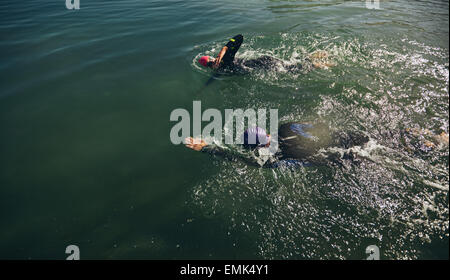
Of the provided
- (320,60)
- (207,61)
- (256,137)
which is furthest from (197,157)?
(320,60)

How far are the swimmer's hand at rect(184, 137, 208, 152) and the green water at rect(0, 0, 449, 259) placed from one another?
192 millimetres

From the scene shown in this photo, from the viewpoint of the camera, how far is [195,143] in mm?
5152

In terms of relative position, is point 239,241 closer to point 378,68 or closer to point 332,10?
point 378,68

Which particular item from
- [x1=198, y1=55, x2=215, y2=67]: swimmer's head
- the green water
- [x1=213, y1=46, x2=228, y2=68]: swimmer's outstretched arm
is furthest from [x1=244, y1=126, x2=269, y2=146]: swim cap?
[x1=198, y1=55, x2=215, y2=67]: swimmer's head

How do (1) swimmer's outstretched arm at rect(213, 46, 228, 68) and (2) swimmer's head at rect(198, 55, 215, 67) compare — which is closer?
(1) swimmer's outstretched arm at rect(213, 46, 228, 68)

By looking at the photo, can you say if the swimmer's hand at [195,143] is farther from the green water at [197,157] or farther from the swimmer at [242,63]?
the swimmer at [242,63]

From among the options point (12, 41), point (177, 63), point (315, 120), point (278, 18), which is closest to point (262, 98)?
point (315, 120)

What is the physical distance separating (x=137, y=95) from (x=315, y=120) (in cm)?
531

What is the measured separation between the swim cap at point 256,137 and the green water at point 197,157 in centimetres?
71

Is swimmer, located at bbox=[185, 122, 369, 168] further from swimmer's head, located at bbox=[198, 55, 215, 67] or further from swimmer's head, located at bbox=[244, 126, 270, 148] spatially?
swimmer's head, located at bbox=[198, 55, 215, 67]

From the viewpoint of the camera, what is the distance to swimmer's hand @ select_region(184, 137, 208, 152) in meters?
5.09

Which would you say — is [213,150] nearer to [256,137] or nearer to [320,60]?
[256,137]

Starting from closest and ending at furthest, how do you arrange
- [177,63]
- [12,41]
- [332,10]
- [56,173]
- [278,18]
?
[56,173] → [177,63] → [12,41] → [278,18] → [332,10]

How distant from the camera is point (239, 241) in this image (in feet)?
11.8
